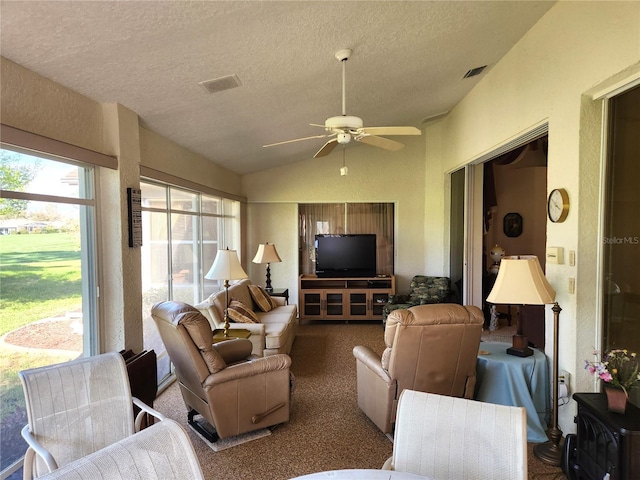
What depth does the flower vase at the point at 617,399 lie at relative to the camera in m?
2.00

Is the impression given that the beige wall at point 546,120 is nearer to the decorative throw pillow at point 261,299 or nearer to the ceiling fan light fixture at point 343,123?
the ceiling fan light fixture at point 343,123

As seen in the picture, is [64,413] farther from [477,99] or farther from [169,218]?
[477,99]

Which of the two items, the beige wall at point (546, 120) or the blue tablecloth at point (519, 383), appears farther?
the blue tablecloth at point (519, 383)

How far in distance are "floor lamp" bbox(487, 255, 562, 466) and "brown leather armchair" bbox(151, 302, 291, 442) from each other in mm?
1673

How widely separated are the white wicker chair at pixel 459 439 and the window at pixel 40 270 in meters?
2.20

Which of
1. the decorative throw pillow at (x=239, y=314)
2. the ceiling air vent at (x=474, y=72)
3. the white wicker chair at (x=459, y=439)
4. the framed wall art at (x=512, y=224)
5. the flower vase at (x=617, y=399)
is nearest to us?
the white wicker chair at (x=459, y=439)

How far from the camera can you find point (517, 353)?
2.93m

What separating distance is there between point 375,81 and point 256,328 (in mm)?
2779

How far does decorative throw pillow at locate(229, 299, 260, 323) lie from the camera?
4.22 m

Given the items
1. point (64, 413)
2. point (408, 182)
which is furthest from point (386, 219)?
point (64, 413)

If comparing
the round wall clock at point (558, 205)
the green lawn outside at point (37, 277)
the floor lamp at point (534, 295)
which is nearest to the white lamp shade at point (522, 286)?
the floor lamp at point (534, 295)

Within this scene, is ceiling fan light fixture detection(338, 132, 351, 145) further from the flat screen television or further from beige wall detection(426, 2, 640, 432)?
the flat screen television

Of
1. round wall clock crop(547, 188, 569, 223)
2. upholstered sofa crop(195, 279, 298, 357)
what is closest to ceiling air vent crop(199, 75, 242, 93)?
upholstered sofa crop(195, 279, 298, 357)

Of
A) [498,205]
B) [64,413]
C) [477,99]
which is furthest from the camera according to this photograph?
[498,205]
